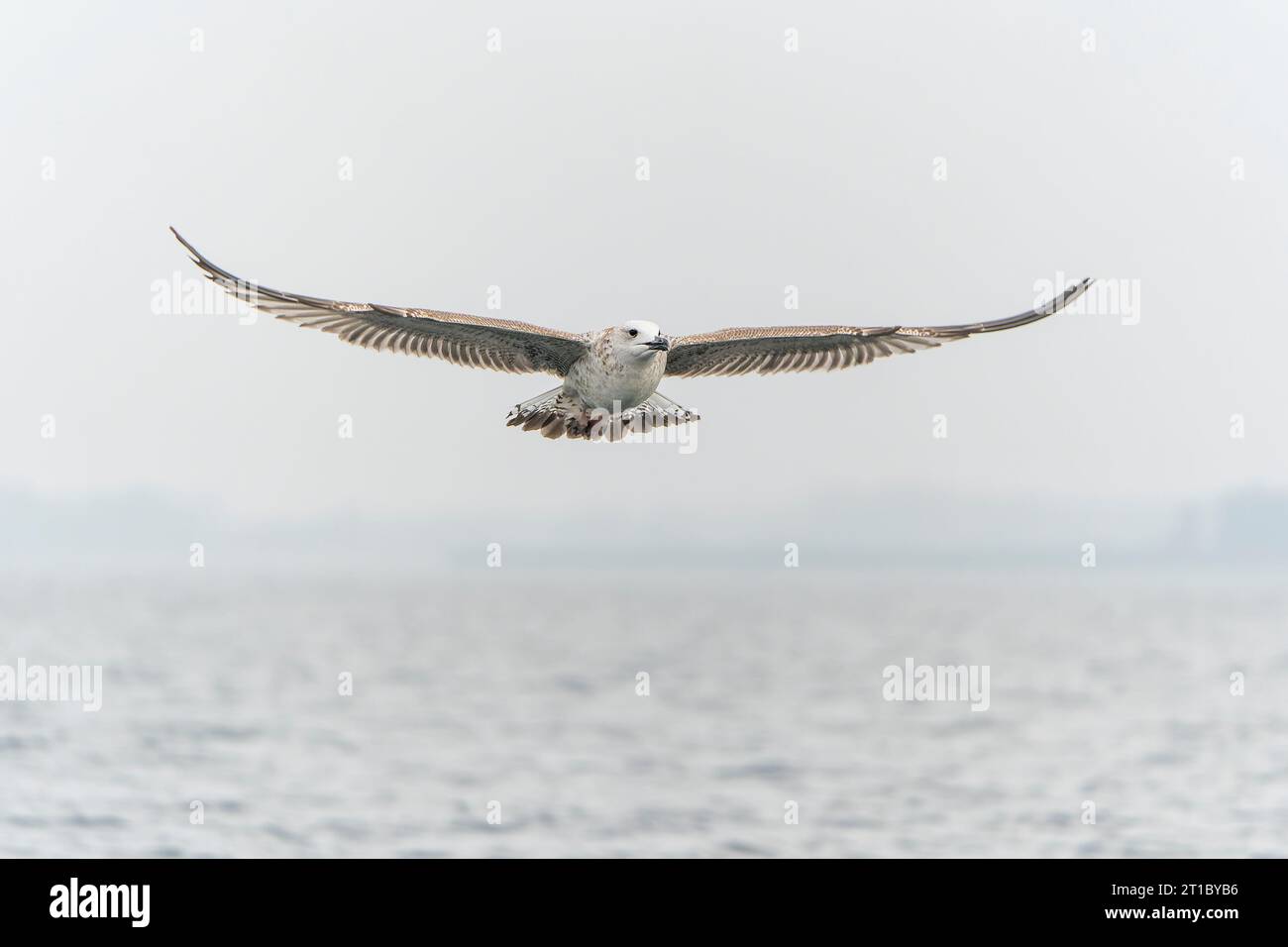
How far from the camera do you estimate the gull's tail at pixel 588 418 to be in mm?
14133

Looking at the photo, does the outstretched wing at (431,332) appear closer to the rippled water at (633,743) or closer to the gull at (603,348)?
the gull at (603,348)

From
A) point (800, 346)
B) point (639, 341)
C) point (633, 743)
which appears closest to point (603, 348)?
point (639, 341)

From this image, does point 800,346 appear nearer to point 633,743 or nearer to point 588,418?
point 588,418

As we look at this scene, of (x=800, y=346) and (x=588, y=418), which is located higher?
(x=800, y=346)

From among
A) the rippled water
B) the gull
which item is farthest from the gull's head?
the rippled water

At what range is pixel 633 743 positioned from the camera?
42531 millimetres

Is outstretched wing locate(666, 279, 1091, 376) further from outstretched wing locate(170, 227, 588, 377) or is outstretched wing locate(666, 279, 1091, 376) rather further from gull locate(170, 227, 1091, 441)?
outstretched wing locate(170, 227, 588, 377)

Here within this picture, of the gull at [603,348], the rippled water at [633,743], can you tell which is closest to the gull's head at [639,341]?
the gull at [603,348]

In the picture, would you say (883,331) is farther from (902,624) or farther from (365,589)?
(365,589)

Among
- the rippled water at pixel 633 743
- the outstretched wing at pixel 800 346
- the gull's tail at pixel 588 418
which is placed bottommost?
the rippled water at pixel 633 743

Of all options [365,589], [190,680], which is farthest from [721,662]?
[365,589]

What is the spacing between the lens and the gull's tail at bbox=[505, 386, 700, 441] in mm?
14133

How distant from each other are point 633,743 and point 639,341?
30747 millimetres

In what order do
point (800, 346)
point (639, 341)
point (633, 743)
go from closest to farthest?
point (639, 341), point (800, 346), point (633, 743)
